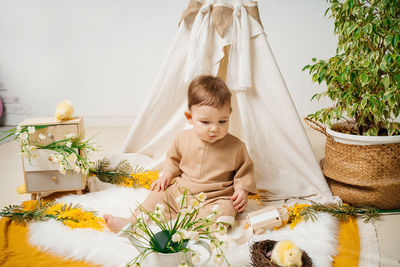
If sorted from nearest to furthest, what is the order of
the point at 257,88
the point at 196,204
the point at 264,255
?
1. the point at 196,204
2. the point at 264,255
3. the point at 257,88

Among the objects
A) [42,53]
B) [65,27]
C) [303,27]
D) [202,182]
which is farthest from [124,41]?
[202,182]

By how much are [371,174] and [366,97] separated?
392 millimetres

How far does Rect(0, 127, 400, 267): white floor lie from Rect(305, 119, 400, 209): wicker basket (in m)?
0.10

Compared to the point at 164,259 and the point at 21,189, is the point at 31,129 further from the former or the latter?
the point at 164,259

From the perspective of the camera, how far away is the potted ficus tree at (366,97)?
4.92 ft

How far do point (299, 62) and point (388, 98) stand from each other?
168 cm

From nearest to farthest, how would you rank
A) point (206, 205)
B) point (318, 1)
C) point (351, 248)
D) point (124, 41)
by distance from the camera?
point (351, 248), point (206, 205), point (318, 1), point (124, 41)

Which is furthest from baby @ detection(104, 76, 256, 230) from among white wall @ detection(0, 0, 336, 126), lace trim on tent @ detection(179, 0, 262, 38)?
white wall @ detection(0, 0, 336, 126)

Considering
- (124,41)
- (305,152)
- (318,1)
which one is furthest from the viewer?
(124,41)

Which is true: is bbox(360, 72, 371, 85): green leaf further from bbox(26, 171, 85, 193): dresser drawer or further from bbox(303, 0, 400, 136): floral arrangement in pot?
Result: bbox(26, 171, 85, 193): dresser drawer

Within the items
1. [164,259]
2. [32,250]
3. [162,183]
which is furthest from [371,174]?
[32,250]

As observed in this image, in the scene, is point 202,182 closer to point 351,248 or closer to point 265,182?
point 265,182

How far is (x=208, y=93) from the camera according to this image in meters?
1.40

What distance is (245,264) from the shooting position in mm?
1170
